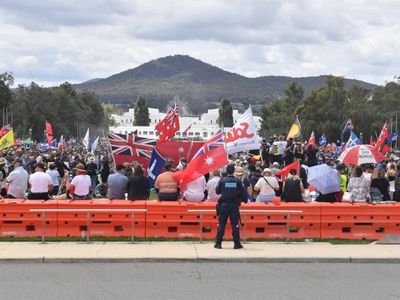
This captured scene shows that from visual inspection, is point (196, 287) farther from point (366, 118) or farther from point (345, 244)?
point (366, 118)

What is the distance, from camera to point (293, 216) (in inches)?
637

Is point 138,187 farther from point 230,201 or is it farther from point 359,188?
point 359,188

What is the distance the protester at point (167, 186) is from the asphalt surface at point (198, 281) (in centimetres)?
371

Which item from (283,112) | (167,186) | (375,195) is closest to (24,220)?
(167,186)

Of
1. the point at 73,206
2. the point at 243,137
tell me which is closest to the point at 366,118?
the point at 243,137

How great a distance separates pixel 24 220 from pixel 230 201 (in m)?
4.87

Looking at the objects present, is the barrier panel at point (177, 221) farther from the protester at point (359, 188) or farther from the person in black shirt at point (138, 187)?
the protester at point (359, 188)

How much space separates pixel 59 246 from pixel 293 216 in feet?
17.0

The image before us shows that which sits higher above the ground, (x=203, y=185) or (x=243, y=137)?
(x=243, y=137)

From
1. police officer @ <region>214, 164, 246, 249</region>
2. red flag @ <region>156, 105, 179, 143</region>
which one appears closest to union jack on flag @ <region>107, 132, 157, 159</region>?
red flag @ <region>156, 105, 179, 143</region>

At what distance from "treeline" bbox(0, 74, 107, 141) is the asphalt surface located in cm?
8195

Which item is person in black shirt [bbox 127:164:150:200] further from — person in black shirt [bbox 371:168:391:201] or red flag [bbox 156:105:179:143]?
red flag [bbox 156:105:179:143]

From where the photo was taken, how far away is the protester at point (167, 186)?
16.7 m

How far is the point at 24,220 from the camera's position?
16219 millimetres
